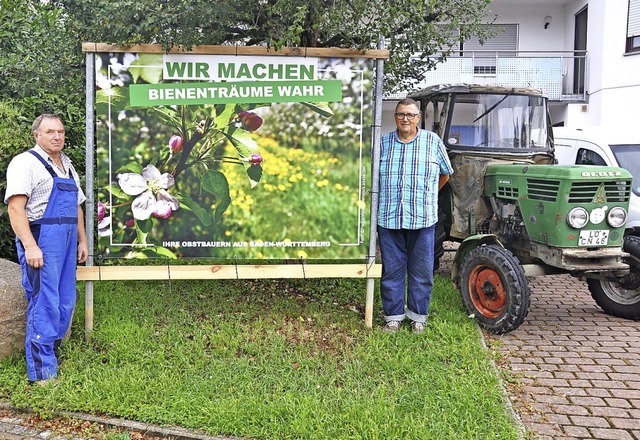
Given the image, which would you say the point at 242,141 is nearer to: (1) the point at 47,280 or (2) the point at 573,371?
(1) the point at 47,280

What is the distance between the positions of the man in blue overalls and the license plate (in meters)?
4.44

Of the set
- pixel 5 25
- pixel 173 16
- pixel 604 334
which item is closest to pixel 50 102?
pixel 5 25

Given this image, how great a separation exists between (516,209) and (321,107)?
7.83ft

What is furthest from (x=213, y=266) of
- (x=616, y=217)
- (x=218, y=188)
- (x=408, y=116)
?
(x=616, y=217)

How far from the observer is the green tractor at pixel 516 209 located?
18.1ft

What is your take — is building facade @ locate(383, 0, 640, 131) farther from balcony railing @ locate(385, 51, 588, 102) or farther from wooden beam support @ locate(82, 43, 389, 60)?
wooden beam support @ locate(82, 43, 389, 60)

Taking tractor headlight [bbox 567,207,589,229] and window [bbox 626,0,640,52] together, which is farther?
window [bbox 626,0,640,52]

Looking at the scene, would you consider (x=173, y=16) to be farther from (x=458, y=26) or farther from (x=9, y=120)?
(x=458, y=26)

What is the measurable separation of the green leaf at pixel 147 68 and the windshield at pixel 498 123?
3368 millimetres

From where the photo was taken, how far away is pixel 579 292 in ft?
24.9

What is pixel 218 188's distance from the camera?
5043 mm

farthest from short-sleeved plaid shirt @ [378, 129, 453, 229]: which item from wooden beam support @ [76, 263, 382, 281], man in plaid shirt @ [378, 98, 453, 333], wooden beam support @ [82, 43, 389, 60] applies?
wooden beam support @ [82, 43, 389, 60]

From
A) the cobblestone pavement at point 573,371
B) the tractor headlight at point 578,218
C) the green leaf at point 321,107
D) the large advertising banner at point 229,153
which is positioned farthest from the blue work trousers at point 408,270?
the tractor headlight at point 578,218

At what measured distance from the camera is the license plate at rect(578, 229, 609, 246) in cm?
556
